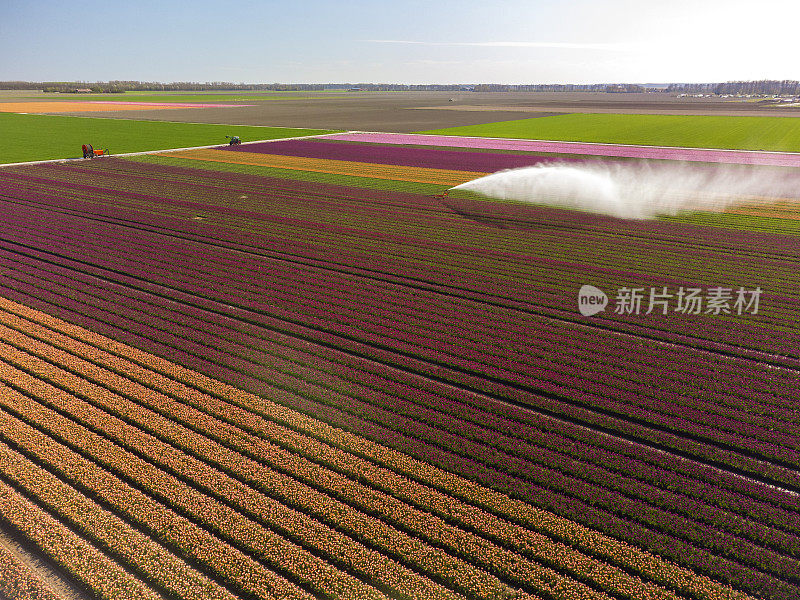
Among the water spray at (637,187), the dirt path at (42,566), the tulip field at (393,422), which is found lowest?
the dirt path at (42,566)

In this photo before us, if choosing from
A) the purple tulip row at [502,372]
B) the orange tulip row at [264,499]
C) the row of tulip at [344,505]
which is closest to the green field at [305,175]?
the purple tulip row at [502,372]

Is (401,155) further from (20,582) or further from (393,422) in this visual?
(20,582)

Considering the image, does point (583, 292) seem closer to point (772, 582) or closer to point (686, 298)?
point (686, 298)

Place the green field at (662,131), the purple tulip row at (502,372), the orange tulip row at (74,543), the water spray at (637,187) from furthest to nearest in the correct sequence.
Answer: the green field at (662,131)
the water spray at (637,187)
the purple tulip row at (502,372)
the orange tulip row at (74,543)

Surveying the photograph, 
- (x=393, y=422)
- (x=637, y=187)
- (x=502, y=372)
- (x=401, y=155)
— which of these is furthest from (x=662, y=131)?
(x=393, y=422)

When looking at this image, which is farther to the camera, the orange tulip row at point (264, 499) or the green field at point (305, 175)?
the green field at point (305, 175)

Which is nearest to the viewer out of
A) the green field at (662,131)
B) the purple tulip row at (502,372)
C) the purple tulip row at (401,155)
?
the purple tulip row at (502,372)

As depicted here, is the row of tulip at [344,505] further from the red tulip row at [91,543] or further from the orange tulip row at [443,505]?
the red tulip row at [91,543]
